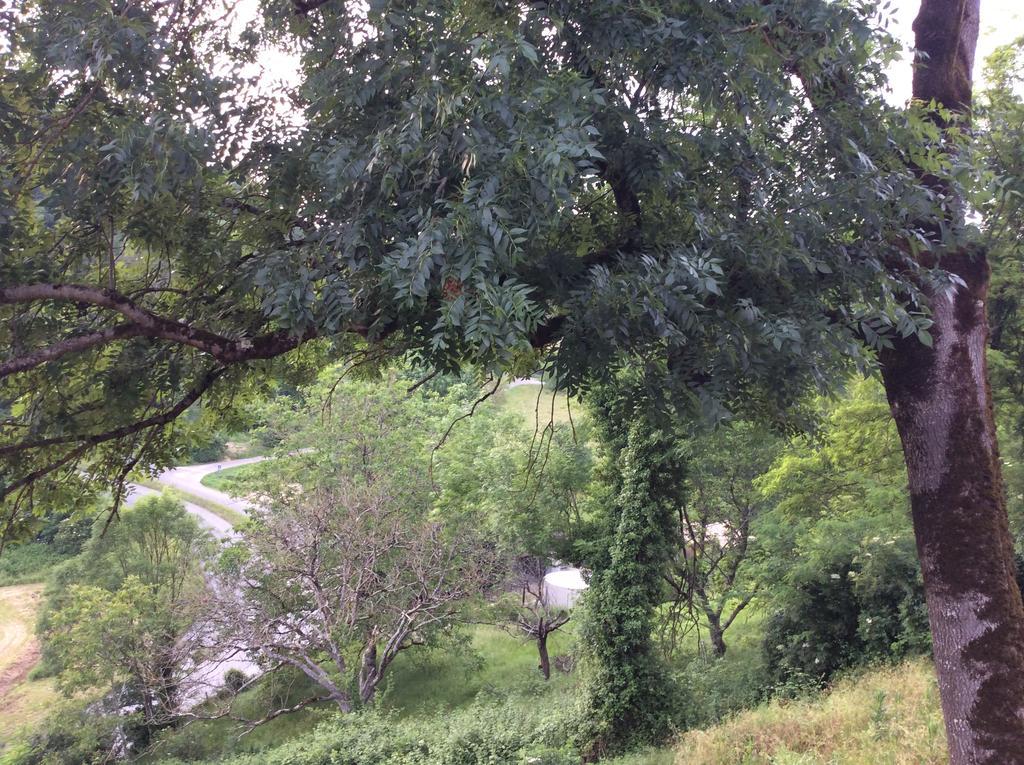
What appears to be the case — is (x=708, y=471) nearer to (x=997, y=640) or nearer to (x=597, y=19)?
(x=997, y=640)

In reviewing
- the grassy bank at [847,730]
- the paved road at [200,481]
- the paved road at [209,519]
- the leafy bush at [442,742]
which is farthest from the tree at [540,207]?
the paved road at [200,481]

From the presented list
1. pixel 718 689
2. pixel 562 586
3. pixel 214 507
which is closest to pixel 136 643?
pixel 718 689

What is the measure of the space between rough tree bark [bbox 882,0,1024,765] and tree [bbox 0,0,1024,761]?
0.7 inches

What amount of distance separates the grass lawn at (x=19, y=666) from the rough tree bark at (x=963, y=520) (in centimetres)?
1905

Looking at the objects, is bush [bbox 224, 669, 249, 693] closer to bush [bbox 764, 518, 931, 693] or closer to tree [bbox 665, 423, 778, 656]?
tree [bbox 665, 423, 778, 656]

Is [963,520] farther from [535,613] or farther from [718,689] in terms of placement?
[535,613]

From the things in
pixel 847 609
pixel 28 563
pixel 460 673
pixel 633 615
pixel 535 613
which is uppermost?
pixel 28 563

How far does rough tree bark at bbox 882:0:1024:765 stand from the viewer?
4.19 m

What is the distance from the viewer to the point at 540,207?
9.98 feet

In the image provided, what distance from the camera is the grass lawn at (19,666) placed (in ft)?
63.4

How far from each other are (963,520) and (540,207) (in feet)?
11.1

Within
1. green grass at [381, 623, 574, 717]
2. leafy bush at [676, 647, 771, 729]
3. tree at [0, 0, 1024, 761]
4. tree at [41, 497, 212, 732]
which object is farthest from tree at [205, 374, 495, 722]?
tree at [0, 0, 1024, 761]

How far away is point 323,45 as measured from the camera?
12.8ft

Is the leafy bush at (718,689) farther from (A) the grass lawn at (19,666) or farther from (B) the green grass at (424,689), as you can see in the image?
(A) the grass lawn at (19,666)
